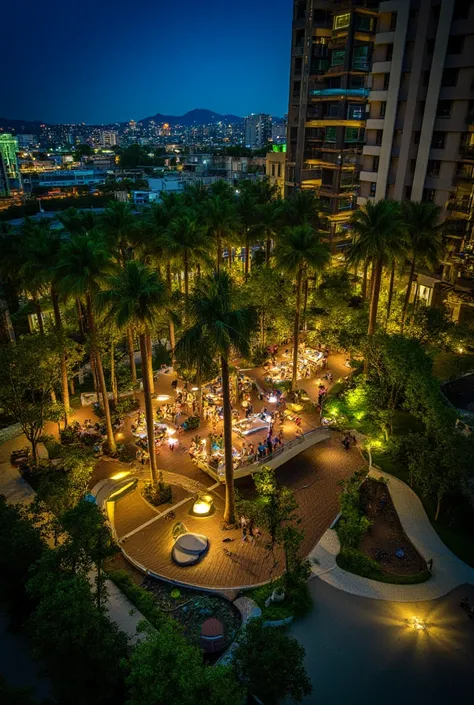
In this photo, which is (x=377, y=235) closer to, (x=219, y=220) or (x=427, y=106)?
(x=219, y=220)

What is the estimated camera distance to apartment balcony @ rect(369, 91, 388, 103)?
2144 inches

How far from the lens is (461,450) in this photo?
25.1 meters

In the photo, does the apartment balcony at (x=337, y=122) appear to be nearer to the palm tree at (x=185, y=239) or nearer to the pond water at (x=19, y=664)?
the palm tree at (x=185, y=239)

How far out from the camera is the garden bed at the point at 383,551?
2434 cm

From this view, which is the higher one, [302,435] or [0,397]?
[0,397]

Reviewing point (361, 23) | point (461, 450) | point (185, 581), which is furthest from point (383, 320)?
point (361, 23)

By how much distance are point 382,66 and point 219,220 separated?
28.6 m

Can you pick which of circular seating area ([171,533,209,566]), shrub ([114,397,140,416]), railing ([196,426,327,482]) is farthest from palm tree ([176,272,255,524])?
shrub ([114,397,140,416])

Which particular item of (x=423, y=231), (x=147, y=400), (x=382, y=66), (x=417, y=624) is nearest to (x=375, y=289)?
(x=423, y=231)

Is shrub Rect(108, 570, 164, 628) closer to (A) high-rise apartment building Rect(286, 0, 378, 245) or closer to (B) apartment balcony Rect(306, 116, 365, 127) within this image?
(A) high-rise apartment building Rect(286, 0, 378, 245)

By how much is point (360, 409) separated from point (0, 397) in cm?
2457

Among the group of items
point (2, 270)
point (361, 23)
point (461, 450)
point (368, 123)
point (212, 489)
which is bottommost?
point (212, 489)

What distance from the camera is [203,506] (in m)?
29.3

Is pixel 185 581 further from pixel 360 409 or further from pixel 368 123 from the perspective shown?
pixel 368 123
